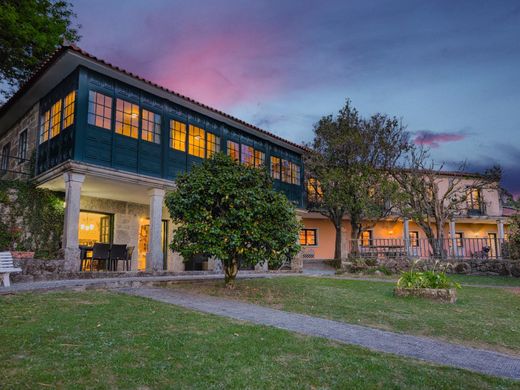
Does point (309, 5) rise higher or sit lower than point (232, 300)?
higher

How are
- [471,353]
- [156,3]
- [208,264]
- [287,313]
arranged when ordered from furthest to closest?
[208,264] → [156,3] → [287,313] → [471,353]

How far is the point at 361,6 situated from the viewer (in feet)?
42.0

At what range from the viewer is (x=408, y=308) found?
7492 millimetres

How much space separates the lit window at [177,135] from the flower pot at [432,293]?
8802mm

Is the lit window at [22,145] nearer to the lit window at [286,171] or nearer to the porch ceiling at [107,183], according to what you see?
the porch ceiling at [107,183]

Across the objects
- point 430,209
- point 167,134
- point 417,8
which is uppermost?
point 417,8

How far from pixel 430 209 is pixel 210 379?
1725cm

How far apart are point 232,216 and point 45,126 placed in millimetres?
8518

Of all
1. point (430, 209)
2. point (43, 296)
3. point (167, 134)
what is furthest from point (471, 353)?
point (430, 209)

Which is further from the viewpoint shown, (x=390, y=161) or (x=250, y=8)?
(x=390, y=161)

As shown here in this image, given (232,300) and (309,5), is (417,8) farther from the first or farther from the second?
(232,300)

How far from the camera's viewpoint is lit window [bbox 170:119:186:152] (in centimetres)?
1395

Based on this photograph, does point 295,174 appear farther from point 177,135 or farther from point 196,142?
point 177,135

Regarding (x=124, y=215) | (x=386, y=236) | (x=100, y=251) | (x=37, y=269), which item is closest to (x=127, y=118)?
(x=100, y=251)
